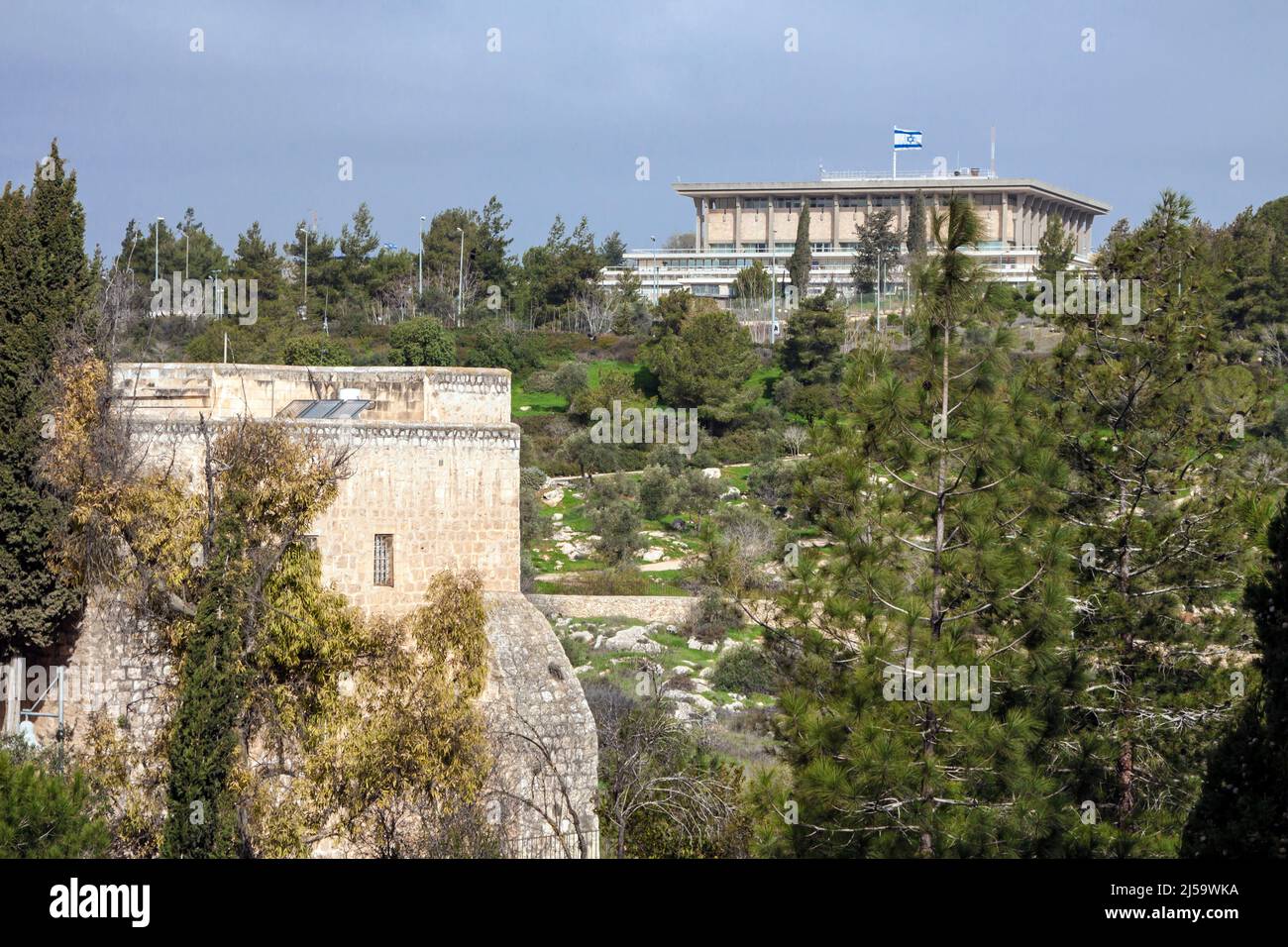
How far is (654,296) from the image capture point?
261 ft

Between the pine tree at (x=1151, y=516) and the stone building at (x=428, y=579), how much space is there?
5.17 metres

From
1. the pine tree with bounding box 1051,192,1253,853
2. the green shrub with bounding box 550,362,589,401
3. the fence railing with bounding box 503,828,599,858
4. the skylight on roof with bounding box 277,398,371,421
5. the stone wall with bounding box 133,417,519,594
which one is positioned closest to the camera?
the fence railing with bounding box 503,828,599,858

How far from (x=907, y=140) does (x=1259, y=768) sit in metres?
77.8

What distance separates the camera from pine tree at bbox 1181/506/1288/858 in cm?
855

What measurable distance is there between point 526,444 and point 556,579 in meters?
12.5

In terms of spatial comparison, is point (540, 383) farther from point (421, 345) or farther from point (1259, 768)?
point (1259, 768)

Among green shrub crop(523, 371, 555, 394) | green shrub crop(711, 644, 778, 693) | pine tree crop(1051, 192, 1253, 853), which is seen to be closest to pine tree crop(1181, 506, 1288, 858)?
pine tree crop(1051, 192, 1253, 853)

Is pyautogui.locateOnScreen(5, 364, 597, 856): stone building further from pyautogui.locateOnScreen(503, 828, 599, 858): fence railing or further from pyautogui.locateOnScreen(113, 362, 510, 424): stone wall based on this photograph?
pyautogui.locateOnScreen(113, 362, 510, 424): stone wall

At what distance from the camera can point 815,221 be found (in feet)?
290

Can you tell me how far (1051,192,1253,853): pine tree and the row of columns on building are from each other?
67174mm

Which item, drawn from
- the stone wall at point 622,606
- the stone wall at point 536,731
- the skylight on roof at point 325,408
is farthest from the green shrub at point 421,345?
the stone wall at point 536,731

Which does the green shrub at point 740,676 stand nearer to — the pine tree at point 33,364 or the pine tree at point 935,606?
the pine tree at point 935,606
